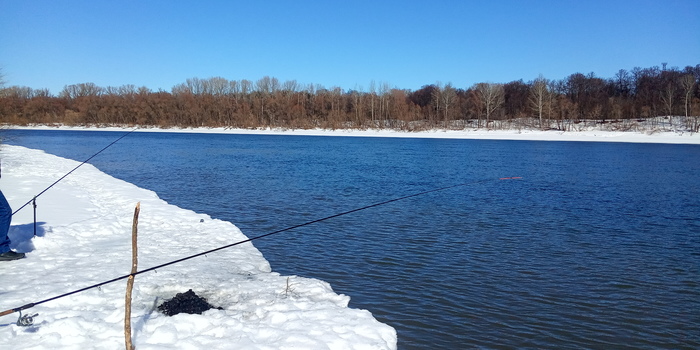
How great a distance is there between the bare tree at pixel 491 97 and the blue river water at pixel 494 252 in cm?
6353

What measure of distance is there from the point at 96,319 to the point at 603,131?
6871cm

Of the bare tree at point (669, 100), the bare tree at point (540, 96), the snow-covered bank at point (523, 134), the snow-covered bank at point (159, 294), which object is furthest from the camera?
the bare tree at point (540, 96)

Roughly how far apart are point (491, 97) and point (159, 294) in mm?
83450

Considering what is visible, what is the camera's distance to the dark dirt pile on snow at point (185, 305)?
18.9 ft

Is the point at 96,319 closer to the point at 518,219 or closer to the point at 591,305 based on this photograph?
the point at 591,305

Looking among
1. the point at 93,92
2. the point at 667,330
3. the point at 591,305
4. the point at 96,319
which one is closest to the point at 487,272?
the point at 591,305

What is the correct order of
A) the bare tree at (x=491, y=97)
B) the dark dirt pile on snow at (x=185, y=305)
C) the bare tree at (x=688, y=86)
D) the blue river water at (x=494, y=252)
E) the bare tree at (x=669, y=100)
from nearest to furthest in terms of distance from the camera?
the dark dirt pile on snow at (x=185, y=305) < the blue river water at (x=494, y=252) < the bare tree at (x=688, y=86) < the bare tree at (x=669, y=100) < the bare tree at (x=491, y=97)

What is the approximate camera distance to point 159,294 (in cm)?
639

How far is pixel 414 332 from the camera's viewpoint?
610 cm

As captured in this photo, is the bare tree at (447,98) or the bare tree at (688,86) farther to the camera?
the bare tree at (447,98)

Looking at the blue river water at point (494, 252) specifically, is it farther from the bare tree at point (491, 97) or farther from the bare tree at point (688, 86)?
the bare tree at point (491, 97)

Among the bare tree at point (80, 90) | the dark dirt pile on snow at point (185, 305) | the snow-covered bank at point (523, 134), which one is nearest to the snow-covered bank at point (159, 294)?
the dark dirt pile on snow at point (185, 305)

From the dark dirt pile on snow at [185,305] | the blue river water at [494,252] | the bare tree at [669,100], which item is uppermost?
the bare tree at [669,100]

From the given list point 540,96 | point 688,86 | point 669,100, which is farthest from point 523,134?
point 688,86
